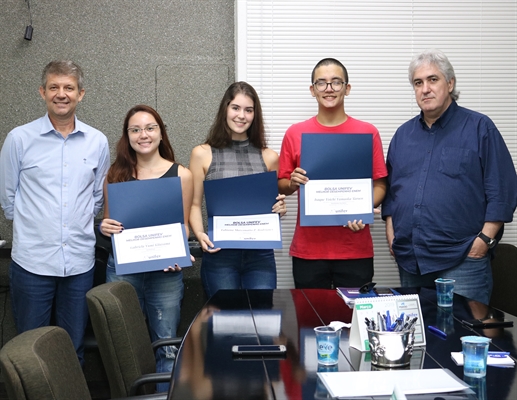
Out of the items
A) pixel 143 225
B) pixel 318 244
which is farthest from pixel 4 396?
pixel 318 244

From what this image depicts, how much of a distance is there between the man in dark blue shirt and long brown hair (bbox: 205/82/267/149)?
2.50 ft

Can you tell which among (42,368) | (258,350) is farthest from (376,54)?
(42,368)

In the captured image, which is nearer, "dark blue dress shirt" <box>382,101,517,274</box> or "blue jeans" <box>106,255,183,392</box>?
"blue jeans" <box>106,255,183,392</box>

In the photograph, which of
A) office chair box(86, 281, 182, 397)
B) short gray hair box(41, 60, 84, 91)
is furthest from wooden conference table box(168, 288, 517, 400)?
short gray hair box(41, 60, 84, 91)

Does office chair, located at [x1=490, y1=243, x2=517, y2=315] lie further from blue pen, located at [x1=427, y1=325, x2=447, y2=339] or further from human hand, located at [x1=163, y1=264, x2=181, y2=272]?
human hand, located at [x1=163, y1=264, x2=181, y2=272]

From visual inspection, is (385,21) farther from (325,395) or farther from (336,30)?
(325,395)

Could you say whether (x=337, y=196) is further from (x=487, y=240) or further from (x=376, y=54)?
(x=376, y=54)

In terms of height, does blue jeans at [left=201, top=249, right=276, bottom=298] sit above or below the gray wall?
below

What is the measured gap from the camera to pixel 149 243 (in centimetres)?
281

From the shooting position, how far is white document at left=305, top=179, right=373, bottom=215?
3.08m

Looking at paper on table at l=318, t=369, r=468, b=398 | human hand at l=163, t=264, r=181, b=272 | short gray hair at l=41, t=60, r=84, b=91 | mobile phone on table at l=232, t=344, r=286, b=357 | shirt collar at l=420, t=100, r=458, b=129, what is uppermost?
short gray hair at l=41, t=60, r=84, b=91

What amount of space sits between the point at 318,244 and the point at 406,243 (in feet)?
1.47

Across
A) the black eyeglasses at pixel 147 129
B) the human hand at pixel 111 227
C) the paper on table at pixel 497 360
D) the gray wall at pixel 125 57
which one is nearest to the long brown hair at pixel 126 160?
the black eyeglasses at pixel 147 129

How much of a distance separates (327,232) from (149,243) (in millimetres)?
950
